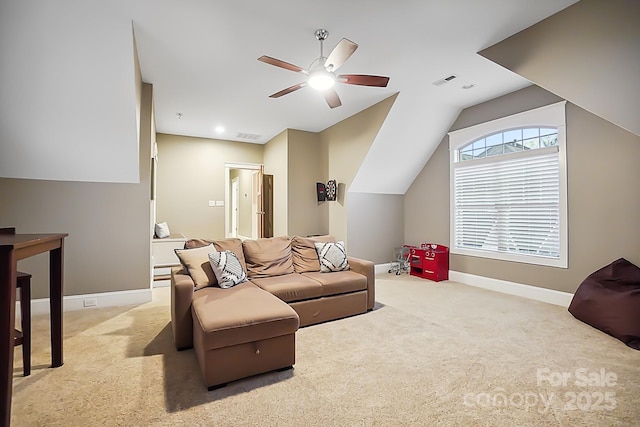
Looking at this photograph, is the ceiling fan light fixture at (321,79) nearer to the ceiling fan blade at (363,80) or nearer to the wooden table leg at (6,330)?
the ceiling fan blade at (363,80)

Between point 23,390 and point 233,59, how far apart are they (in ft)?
10.8

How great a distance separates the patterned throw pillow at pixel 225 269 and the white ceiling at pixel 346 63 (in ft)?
6.91

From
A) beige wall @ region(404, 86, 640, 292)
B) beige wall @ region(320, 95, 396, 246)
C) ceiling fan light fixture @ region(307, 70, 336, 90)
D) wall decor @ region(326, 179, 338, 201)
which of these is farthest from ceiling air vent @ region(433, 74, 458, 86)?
wall decor @ region(326, 179, 338, 201)

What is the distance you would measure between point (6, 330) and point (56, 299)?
3.01ft

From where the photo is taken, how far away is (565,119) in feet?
12.9

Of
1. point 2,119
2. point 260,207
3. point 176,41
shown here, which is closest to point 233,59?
point 176,41

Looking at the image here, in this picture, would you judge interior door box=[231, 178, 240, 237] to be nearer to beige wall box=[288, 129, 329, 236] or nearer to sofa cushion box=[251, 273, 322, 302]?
beige wall box=[288, 129, 329, 236]

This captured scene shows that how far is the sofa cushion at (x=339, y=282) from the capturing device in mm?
3405

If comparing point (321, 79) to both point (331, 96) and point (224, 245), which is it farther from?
point (224, 245)

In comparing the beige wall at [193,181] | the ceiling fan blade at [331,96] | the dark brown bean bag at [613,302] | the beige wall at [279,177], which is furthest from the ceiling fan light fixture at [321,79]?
the beige wall at [193,181]

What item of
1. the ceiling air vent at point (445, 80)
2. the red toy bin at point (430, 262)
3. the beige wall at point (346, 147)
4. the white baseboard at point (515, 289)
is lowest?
the white baseboard at point (515, 289)

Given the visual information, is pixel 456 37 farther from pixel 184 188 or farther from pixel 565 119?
pixel 184 188

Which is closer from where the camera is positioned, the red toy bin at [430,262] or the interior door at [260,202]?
the red toy bin at [430,262]

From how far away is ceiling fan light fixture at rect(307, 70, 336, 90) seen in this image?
9.46ft
